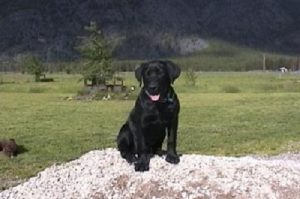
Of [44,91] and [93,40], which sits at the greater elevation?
[93,40]

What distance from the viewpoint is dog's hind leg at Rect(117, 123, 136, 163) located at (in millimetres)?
12625

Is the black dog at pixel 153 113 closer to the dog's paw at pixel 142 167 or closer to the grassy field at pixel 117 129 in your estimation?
the dog's paw at pixel 142 167

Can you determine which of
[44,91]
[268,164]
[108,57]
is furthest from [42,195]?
[44,91]

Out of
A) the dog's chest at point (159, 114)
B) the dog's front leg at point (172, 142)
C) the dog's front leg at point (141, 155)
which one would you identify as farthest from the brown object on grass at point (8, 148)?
the dog's chest at point (159, 114)

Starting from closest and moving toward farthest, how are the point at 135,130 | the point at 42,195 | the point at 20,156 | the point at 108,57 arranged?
the point at 135,130 → the point at 42,195 → the point at 20,156 → the point at 108,57

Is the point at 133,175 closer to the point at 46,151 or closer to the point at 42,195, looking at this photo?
the point at 42,195

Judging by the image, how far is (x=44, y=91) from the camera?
3720 inches

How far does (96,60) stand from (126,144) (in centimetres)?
7636

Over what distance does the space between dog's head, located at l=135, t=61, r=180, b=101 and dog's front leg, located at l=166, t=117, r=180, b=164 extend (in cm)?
69

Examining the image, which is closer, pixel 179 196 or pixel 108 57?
pixel 179 196

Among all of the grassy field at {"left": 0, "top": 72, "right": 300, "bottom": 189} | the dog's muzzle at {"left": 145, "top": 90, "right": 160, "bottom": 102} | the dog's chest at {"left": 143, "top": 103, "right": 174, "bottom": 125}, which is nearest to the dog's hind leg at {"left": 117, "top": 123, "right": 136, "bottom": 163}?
the dog's chest at {"left": 143, "top": 103, "right": 174, "bottom": 125}

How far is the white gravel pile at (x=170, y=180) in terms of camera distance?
12.2 m

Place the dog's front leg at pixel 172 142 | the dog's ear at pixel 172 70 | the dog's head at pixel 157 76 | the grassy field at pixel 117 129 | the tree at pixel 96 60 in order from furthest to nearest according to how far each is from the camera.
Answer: the tree at pixel 96 60, the grassy field at pixel 117 129, the dog's front leg at pixel 172 142, the dog's ear at pixel 172 70, the dog's head at pixel 157 76

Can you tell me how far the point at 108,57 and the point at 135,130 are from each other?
7763 cm
